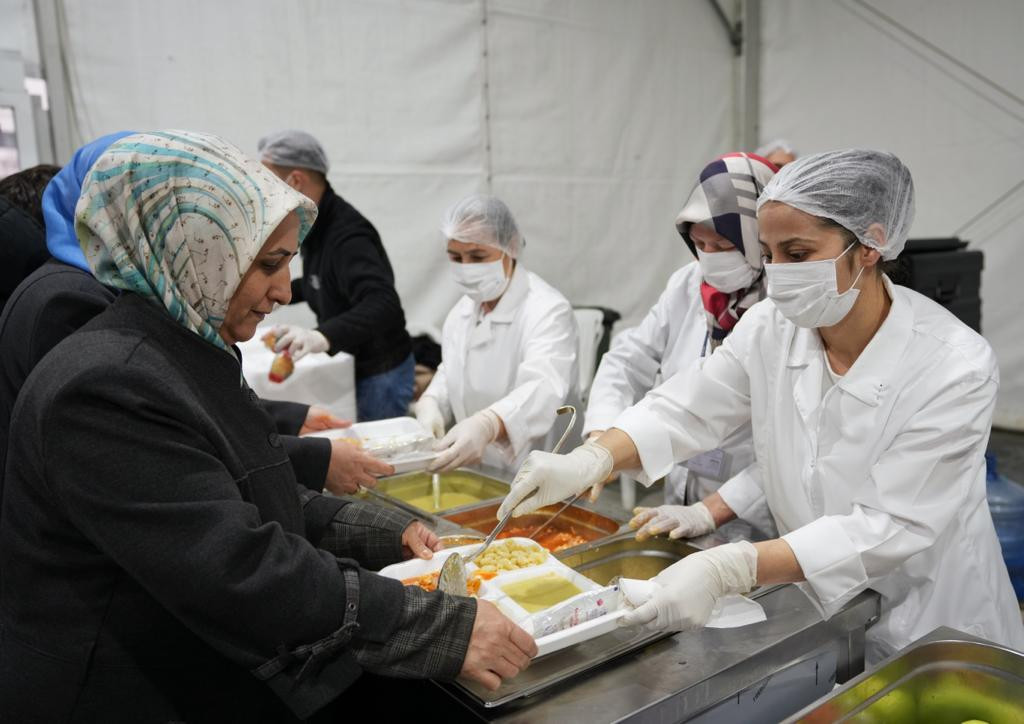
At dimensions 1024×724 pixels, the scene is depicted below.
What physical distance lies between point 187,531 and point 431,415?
177 centimetres

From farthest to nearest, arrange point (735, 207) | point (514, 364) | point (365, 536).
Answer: point (514, 364), point (735, 207), point (365, 536)

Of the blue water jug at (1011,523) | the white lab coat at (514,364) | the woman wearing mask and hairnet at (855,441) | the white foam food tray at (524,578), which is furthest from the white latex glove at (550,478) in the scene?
the blue water jug at (1011,523)

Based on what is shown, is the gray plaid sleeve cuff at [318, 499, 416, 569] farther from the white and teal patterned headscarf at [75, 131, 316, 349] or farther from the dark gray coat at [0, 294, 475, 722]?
the white and teal patterned headscarf at [75, 131, 316, 349]

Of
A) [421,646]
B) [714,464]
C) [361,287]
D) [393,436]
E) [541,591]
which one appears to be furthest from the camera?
[361,287]

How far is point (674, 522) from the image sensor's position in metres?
1.66

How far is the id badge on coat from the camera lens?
203cm

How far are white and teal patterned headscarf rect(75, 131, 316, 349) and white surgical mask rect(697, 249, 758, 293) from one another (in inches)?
48.2

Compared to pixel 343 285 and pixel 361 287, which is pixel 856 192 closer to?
pixel 361 287

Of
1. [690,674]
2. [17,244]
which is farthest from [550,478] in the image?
[17,244]

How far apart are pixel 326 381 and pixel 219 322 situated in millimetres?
2025

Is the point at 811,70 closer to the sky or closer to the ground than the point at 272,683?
closer to the sky

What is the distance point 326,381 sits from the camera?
308 cm

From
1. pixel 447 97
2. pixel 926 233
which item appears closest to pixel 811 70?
pixel 926 233

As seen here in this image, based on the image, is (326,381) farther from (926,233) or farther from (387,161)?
(926,233)
